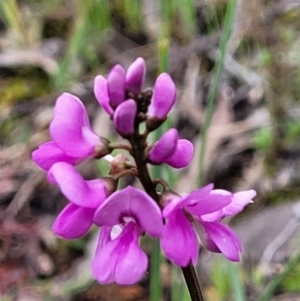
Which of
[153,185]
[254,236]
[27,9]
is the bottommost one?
[254,236]

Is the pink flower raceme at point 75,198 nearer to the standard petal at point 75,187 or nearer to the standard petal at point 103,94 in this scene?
the standard petal at point 75,187

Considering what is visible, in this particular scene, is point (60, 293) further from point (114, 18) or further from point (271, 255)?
point (114, 18)

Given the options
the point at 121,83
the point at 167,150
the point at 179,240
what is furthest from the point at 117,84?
the point at 179,240

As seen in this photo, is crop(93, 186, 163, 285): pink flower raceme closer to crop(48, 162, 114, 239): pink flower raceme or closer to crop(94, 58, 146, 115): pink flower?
crop(48, 162, 114, 239): pink flower raceme

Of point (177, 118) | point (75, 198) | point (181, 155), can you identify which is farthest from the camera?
point (177, 118)

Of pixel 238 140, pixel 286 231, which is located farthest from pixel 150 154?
pixel 238 140

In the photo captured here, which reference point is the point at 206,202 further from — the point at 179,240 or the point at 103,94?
the point at 103,94
